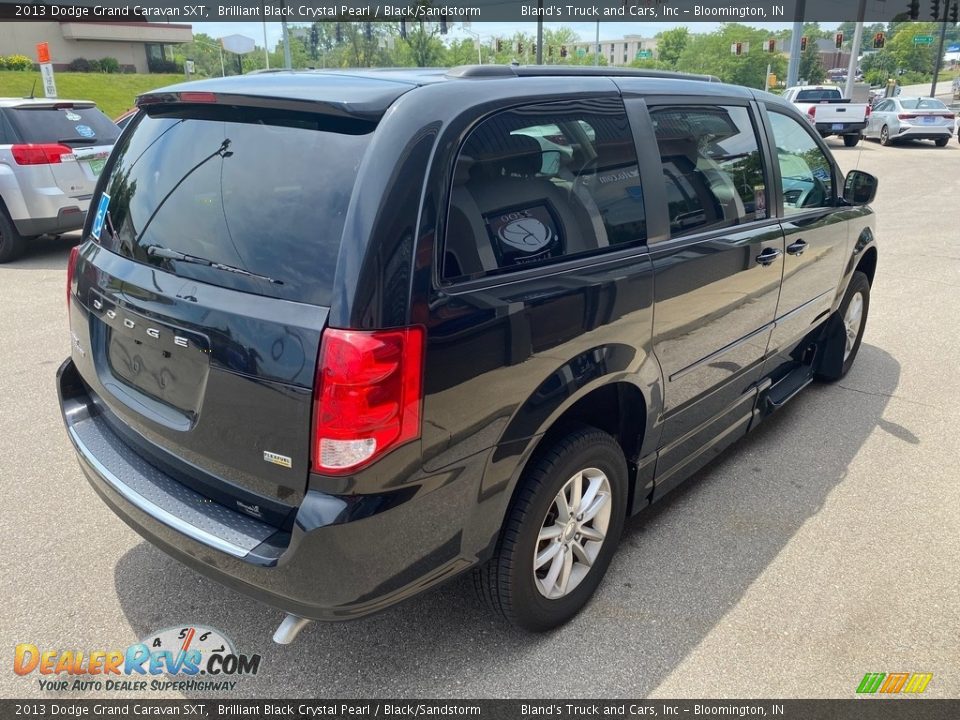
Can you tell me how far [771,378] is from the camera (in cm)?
398

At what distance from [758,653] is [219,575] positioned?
1829 millimetres

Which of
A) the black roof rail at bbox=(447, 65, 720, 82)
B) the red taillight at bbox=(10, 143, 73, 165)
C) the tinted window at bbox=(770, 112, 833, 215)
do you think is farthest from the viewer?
the red taillight at bbox=(10, 143, 73, 165)

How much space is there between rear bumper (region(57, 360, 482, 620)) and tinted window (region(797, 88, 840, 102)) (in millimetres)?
27142

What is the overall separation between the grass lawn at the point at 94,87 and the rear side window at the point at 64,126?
30.2 m

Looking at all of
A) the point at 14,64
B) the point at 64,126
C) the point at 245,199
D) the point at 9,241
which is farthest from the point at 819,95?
the point at 14,64

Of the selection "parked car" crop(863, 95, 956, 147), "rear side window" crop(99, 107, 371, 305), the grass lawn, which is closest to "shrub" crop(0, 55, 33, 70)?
the grass lawn

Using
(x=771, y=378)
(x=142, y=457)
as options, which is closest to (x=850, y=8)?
(x=771, y=378)

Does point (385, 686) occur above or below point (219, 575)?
below

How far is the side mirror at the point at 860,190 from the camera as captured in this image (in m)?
4.34

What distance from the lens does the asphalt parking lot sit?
2459 millimetres

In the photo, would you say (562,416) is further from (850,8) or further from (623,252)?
(850,8)

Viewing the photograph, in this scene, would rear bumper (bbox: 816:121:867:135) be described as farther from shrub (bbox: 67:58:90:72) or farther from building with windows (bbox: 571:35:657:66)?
building with windows (bbox: 571:35:657:66)

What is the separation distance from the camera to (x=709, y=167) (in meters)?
3.10

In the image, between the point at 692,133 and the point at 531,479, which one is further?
the point at 692,133
